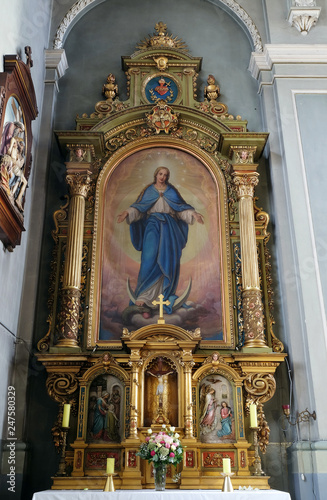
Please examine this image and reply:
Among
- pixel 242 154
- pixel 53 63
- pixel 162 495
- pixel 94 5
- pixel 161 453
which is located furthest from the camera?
pixel 94 5

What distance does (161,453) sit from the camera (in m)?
5.10

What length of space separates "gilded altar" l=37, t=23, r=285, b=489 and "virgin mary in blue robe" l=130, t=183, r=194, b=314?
0.01 meters

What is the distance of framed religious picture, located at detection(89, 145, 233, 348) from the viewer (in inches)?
259

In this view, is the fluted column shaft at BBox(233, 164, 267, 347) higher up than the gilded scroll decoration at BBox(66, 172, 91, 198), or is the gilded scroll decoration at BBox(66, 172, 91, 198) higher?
the gilded scroll decoration at BBox(66, 172, 91, 198)

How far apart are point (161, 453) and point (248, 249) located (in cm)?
268

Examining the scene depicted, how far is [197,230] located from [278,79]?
8.03 feet

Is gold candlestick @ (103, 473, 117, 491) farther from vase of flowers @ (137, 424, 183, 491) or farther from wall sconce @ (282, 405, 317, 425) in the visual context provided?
wall sconce @ (282, 405, 317, 425)

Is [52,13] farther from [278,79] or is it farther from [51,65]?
[278,79]

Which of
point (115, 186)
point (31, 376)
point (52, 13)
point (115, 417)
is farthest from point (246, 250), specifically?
point (52, 13)

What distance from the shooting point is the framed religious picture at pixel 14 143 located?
5.37m

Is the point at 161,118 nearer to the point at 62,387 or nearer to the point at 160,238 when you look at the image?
the point at 160,238

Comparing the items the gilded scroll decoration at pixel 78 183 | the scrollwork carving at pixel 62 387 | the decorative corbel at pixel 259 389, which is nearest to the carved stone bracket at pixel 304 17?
the gilded scroll decoration at pixel 78 183

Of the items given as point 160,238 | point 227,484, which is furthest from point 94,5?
point 227,484

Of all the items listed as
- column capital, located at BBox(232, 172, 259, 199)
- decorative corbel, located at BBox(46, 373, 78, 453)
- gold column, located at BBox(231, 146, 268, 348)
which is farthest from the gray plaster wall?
decorative corbel, located at BBox(46, 373, 78, 453)
